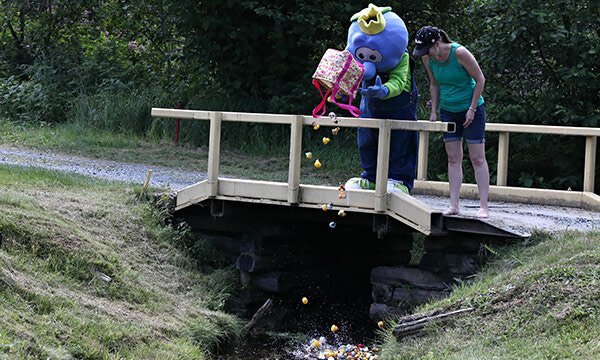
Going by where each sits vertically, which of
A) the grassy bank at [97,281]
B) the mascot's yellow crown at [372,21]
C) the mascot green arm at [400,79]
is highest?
the mascot's yellow crown at [372,21]

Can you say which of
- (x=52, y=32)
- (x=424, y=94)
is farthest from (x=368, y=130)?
(x=52, y=32)

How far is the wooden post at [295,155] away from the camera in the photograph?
764cm

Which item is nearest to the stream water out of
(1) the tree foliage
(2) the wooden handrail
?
(2) the wooden handrail

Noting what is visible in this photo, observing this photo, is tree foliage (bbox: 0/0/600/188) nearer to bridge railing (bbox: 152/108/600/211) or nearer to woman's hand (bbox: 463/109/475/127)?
bridge railing (bbox: 152/108/600/211)

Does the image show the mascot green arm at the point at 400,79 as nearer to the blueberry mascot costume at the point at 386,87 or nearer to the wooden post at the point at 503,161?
the blueberry mascot costume at the point at 386,87

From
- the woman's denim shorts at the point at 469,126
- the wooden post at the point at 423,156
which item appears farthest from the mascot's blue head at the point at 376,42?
the wooden post at the point at 423,156

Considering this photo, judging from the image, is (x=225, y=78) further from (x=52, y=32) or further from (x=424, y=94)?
(x=52, y=32)

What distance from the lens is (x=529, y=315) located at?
570cm

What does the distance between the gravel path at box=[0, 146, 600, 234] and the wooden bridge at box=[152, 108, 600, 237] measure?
7.8 inches

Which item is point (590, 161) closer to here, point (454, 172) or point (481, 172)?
point (481, 172)

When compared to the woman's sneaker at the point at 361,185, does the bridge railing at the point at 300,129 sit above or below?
above

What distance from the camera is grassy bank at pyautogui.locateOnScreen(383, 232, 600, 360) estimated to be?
5.29 metres

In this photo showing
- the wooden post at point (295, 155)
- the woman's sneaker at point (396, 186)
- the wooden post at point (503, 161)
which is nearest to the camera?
the wooden post at point (295, 155)

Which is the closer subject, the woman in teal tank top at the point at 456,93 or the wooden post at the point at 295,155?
the woman in teal tank top at the point at 456,93
